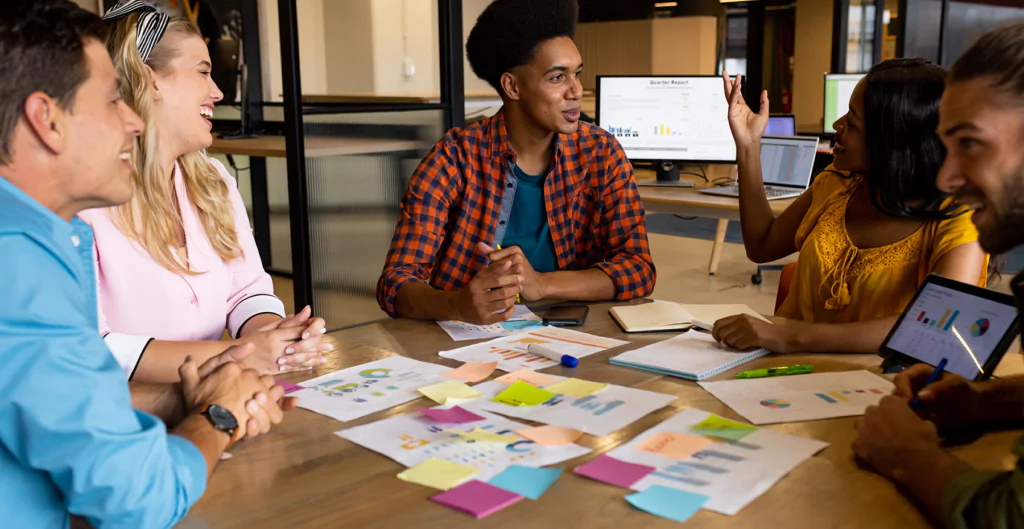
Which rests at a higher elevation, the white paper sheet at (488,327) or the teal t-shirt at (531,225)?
the teal t-shirt at (531,225)

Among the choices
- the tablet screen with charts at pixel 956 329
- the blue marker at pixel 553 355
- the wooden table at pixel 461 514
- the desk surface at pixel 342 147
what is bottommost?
the wooden table at pixel 461 514

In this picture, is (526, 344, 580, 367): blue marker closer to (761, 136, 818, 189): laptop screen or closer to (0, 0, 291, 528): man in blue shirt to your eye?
(0, 0, 291, 528): man in blue shirt

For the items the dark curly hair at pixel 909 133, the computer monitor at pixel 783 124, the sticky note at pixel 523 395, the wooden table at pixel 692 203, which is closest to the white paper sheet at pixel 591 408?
the sticky note at pixel 523 395

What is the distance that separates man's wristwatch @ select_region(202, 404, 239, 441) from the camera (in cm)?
111

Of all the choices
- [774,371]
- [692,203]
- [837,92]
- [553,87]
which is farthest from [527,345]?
[837,92]

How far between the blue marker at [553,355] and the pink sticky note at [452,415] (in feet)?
0.95

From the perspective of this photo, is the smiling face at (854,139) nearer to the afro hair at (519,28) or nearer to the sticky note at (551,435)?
the afro hair at (519,28)

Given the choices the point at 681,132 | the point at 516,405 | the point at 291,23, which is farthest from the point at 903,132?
the point at 681,132

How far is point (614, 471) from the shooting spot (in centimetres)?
110

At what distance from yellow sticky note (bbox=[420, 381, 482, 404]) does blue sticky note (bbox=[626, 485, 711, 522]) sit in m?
0.40

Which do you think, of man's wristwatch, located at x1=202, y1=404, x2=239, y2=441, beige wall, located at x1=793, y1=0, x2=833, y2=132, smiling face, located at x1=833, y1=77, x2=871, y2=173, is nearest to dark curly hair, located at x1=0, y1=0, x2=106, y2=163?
man's wristwatch, located at x1=202, y1=404, x2=239, y2=441

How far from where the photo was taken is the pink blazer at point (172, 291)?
1636 mm

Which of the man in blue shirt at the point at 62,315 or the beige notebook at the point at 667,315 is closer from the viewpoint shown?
the man in blue shirt at the point at 62,315

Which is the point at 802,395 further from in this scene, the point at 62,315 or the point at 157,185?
the point at 157,185
